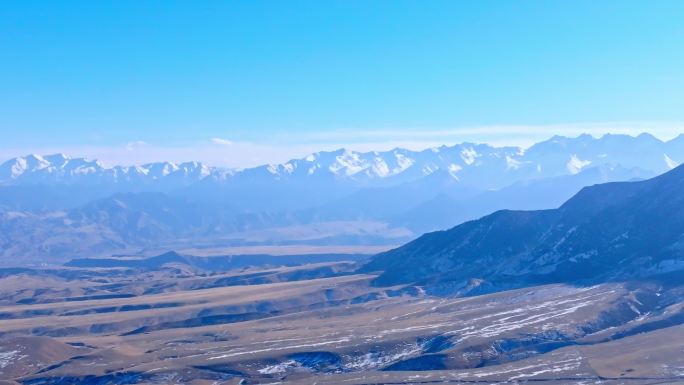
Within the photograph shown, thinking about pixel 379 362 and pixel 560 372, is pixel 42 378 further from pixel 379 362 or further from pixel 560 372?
pixel 560 372

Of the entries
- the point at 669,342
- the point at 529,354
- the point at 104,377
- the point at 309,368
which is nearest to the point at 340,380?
the point at 309,368

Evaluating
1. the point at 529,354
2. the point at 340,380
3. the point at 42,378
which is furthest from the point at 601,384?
the point at 42,378

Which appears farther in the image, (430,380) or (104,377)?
(104,377)

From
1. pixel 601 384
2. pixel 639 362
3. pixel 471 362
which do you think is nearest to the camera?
pixel 601 384

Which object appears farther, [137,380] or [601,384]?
[137,380]

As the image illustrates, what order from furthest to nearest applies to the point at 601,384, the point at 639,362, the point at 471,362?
the point at 471,362, the point at 639,362, the point at 601,384

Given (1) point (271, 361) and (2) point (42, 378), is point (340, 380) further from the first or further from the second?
(2) point (42, 378)

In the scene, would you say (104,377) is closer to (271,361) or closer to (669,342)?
(271,361)

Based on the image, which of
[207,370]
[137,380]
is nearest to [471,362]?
[207,370]
